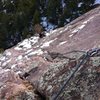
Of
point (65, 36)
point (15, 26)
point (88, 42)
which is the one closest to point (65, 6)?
point (15, 26)

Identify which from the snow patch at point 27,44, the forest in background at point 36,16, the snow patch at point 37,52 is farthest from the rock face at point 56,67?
the forest in background at point 36,16

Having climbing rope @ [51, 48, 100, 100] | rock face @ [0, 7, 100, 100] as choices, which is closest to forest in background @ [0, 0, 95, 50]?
rock face @ [0, 7, 100, 100]

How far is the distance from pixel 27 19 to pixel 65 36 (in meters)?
6.86

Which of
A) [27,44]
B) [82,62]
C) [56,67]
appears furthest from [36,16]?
[82,62]

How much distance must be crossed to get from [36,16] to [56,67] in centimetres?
744

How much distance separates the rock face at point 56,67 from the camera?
14.2 feet

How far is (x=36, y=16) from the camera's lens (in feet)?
39.3

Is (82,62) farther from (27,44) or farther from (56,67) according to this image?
(27,44)

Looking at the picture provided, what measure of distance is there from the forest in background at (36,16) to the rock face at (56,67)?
18.2 ft

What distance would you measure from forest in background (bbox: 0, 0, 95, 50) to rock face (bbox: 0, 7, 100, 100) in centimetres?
554

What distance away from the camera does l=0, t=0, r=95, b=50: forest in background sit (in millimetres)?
11875

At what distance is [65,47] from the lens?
5.26 meters

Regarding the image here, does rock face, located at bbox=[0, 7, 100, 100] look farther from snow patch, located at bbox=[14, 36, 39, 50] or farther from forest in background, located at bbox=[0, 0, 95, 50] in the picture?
forest in background, located at bbox=[0, 0, 95, 50]

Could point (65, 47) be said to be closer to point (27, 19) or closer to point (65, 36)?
point (65, 36)
